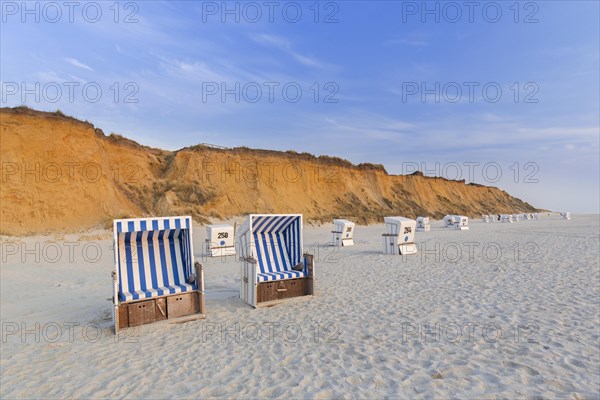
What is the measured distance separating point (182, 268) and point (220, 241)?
8780 mm

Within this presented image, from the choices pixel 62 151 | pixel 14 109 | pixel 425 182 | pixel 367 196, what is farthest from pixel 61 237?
pixel 425 182

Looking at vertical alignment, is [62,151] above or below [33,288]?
above

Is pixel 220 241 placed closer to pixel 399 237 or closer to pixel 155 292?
pixel 399 237

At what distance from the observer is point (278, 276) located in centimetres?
755

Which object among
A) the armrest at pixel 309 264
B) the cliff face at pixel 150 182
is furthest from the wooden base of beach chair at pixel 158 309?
the cliff face at pixel 150 182

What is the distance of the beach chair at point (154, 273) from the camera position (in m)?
5.98

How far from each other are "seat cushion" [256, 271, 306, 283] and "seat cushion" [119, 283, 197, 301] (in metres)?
1.40

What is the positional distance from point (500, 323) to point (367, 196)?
140 ft

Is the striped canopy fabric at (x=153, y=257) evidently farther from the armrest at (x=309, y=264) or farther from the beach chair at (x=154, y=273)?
the armrest at (x=309, y=264)

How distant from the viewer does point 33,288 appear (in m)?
9.38

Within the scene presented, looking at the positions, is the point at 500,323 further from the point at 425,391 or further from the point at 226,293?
the point at 226,293

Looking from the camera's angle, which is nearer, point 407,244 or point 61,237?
point 407,244

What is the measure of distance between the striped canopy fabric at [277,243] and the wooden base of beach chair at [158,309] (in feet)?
5.29

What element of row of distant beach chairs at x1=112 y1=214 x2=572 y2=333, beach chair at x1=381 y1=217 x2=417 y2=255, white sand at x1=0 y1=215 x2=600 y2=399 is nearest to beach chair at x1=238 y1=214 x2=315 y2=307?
row of distant beach chairs at x1=112 y1=214 x2=572 y2=333
